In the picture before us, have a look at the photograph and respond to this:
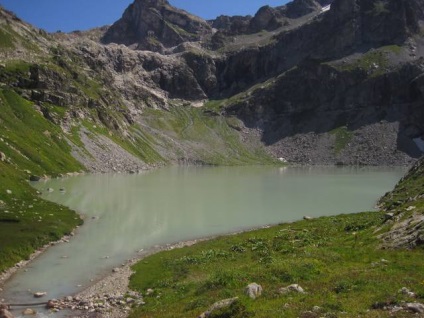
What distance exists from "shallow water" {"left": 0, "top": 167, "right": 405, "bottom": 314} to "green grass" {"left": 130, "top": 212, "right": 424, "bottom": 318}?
5.40 m

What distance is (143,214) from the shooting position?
62375 mm

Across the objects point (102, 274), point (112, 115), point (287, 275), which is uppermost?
point (112, 115)

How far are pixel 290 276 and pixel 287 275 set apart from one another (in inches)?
7.6

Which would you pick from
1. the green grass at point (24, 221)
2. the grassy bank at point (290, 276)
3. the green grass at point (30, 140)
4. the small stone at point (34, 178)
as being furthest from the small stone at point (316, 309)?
the green grass at point (30, 140)

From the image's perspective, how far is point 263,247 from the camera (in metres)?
38.1

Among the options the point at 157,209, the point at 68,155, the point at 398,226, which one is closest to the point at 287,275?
the point at 398,226

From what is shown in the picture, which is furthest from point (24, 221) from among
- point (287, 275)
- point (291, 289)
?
point (291, 289)

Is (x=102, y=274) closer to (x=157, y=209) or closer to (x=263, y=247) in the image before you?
(x=263, y=247)

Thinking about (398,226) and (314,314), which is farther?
(398,226)

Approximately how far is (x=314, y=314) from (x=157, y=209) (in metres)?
51.8

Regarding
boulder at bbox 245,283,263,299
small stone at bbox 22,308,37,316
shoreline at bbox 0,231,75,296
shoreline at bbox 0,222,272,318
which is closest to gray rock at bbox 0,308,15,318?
small stone at bbox 22,308,37,316

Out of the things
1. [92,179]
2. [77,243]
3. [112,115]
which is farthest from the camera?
[112,115]

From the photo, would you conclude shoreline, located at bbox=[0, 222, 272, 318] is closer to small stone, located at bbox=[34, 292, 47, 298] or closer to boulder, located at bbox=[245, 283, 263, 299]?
small stone, located at bbox=[34, 292, 47, 298]

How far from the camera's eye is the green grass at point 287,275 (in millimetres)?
18078
